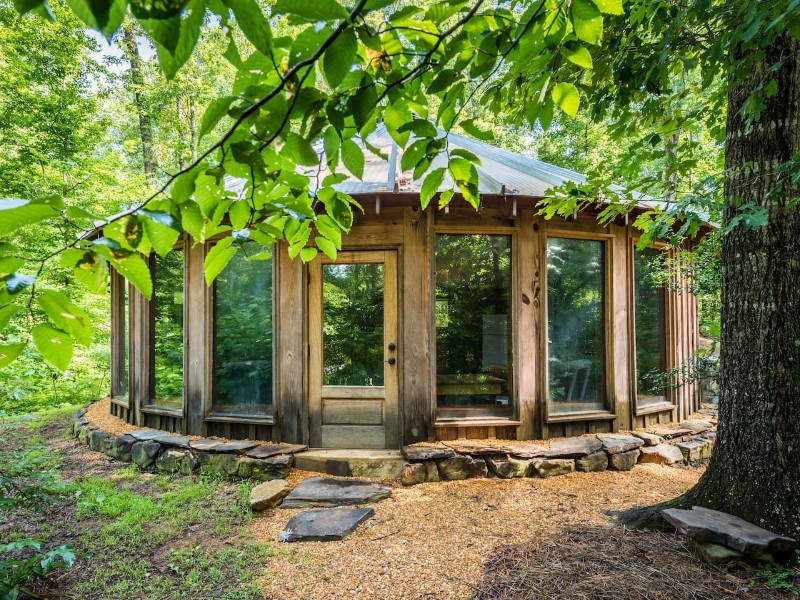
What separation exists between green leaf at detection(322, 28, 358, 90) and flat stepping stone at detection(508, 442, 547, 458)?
4073 mm

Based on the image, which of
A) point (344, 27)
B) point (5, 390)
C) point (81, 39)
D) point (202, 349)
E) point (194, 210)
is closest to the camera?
point (344, 27)

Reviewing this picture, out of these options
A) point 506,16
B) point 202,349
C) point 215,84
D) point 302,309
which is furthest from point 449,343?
point 215,84

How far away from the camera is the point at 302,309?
457 cm

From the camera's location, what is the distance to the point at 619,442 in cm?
438

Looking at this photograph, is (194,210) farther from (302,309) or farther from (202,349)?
(202,349)

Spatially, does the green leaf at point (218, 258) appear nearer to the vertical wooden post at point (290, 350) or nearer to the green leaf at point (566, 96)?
the green leaf at point (566, 96)

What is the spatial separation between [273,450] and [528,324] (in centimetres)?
305

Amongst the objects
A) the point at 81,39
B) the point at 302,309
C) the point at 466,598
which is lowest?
the point at 466,598

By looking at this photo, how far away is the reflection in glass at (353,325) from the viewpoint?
4.56 metres

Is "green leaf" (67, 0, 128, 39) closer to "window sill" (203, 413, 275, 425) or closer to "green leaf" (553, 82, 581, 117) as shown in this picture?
"green leaf" (553, 82, 581, 117)

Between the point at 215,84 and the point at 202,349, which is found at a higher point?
the point at 215,84

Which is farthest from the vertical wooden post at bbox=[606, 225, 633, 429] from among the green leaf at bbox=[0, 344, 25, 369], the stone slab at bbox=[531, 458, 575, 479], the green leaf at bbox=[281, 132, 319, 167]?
the green leaf at bbox=[0, 344, 25, 369]

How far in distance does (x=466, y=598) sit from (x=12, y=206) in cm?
258

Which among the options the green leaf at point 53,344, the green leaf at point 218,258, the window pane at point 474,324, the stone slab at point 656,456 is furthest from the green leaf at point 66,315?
the stone slab at point 656,456
